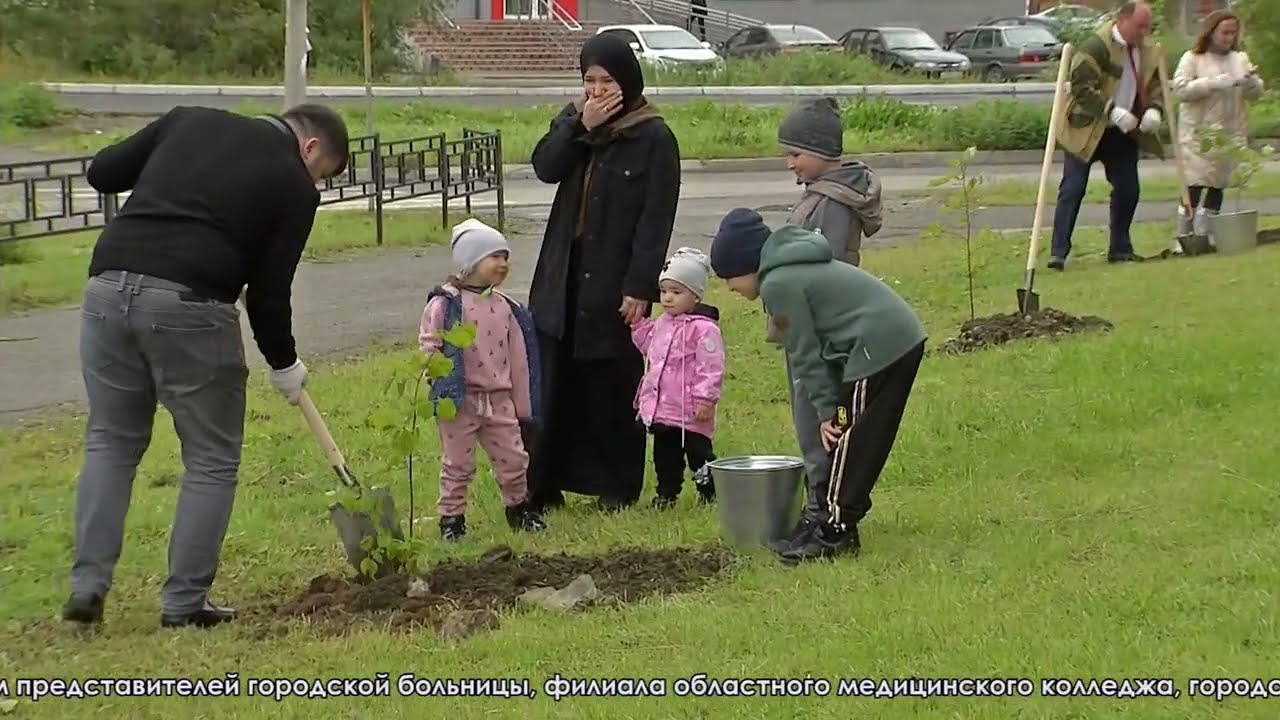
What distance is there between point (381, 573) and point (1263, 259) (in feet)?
25.2

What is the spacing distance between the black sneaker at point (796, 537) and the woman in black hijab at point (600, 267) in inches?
40.9

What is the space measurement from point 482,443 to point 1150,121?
22.1 feet

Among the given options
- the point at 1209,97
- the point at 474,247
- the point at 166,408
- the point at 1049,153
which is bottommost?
the point at 166,408

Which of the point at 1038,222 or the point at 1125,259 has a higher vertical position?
the point at 1038,222

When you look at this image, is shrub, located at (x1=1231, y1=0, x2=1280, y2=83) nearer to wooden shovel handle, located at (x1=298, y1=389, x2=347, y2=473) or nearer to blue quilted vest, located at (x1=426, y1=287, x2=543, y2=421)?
blue quilted vest, located at (x1=426, y1=287, x2=543, y2=421)

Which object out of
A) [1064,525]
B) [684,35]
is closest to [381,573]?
[1064,525]

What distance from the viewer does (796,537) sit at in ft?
18.3

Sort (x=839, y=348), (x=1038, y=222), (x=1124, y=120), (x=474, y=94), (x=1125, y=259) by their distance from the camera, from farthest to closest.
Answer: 1. (x=474, y=94)
2. (x=1125, y=259)
3. (x=1124, y=120)
4. (x=1038, y=222)
5. (x=839, y=348)

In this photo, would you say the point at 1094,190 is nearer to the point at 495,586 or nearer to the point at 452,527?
the point at 452,527

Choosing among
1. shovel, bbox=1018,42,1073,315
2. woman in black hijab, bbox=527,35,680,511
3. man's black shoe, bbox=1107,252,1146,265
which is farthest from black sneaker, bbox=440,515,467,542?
man's black shoe, bbox=1107,252,1146,265

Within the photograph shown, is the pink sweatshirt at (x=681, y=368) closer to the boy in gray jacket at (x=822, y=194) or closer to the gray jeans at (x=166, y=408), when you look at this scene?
the boy in gray jacket at (x=822, y=194)

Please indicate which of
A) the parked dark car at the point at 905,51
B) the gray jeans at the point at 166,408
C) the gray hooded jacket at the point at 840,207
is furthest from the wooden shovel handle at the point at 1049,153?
the parked dark car at the point at 905,51

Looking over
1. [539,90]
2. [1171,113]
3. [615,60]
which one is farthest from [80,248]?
[539,90]

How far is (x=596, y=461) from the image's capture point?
650 cm
